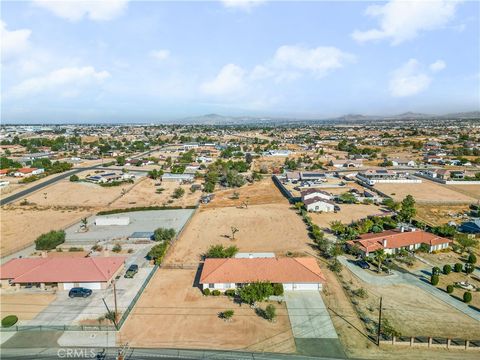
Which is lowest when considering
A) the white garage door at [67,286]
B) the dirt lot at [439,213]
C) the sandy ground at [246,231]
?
the dirt lot at [439,213]

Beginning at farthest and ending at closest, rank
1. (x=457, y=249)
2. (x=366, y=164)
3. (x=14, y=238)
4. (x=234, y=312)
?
(x=366, y=164) → (x=14, y=238) → (x=457, y=249) → (x=234, y=312)

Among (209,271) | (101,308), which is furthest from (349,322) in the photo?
(101,308)

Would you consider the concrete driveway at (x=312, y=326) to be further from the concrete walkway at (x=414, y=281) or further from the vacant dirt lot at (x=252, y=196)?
the vacant dirt lot at (x=252, y=196)

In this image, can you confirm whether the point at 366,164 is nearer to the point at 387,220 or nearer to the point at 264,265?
the point at 387,220

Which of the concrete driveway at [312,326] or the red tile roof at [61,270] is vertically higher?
the red tile roof at [61,270]

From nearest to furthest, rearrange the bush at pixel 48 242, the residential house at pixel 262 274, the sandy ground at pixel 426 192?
1. the residential house at pixel 262 274
2. the bush at pixel 48 242
3. the sandy ground at pixel 426 192

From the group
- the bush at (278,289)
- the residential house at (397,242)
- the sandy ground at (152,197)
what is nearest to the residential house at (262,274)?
the bush at (278,289)

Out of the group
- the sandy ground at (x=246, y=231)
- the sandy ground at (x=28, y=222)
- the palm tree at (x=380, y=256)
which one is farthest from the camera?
the sandy ground at (x=28, y=222)
